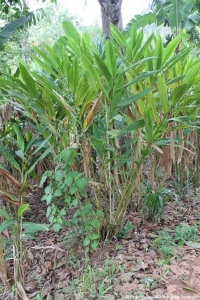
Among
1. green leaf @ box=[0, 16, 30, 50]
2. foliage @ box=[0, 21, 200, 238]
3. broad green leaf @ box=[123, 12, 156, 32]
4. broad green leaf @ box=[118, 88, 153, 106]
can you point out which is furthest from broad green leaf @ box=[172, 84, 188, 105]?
broad green leaf @ box=[123, 12, 156, 32]

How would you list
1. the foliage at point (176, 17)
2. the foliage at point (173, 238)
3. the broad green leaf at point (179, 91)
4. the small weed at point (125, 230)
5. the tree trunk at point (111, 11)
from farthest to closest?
the foliage at point (176, 17), the tree trunk at point (111, 11), the small weed at point (125, 230), the foliage at point (173, 238), the broad green leaf at point (179, 91)

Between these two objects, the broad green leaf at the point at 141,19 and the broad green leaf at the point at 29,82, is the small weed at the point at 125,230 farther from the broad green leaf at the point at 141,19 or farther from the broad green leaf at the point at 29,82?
the broad green leaf at the point at 141,19

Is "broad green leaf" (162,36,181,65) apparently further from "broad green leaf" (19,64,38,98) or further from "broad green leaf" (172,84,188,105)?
"broad green leaf" (19,64,38,98)

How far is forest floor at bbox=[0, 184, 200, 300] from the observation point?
1023mm

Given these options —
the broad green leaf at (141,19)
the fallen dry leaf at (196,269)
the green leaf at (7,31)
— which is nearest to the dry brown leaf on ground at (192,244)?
the fallen dry leaf at (196,269)

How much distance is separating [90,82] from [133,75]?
0.27 metres

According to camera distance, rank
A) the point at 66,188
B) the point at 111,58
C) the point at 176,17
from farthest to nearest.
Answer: the point at 176,17 < the point at 66,188 < the point at 111,58

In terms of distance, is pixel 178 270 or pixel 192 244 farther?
pixel 192 244

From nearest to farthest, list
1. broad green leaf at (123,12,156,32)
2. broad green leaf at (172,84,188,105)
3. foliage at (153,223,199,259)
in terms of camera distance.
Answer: broad green leaf at (172,84,188,105) → foliage at (153,223,199,259) → broad green leaf at (123,12,156,32)

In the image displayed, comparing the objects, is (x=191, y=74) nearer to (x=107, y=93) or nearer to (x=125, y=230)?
(x=107, y=93)

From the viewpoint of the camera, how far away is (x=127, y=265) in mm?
1179

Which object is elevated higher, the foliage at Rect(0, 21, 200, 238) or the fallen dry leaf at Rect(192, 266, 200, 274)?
the foliage at Rect(0, 21, 200, 238)

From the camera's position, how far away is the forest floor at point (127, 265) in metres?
1.02

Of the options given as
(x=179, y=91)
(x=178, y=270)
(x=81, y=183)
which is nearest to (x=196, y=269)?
(x=178, y=270)
